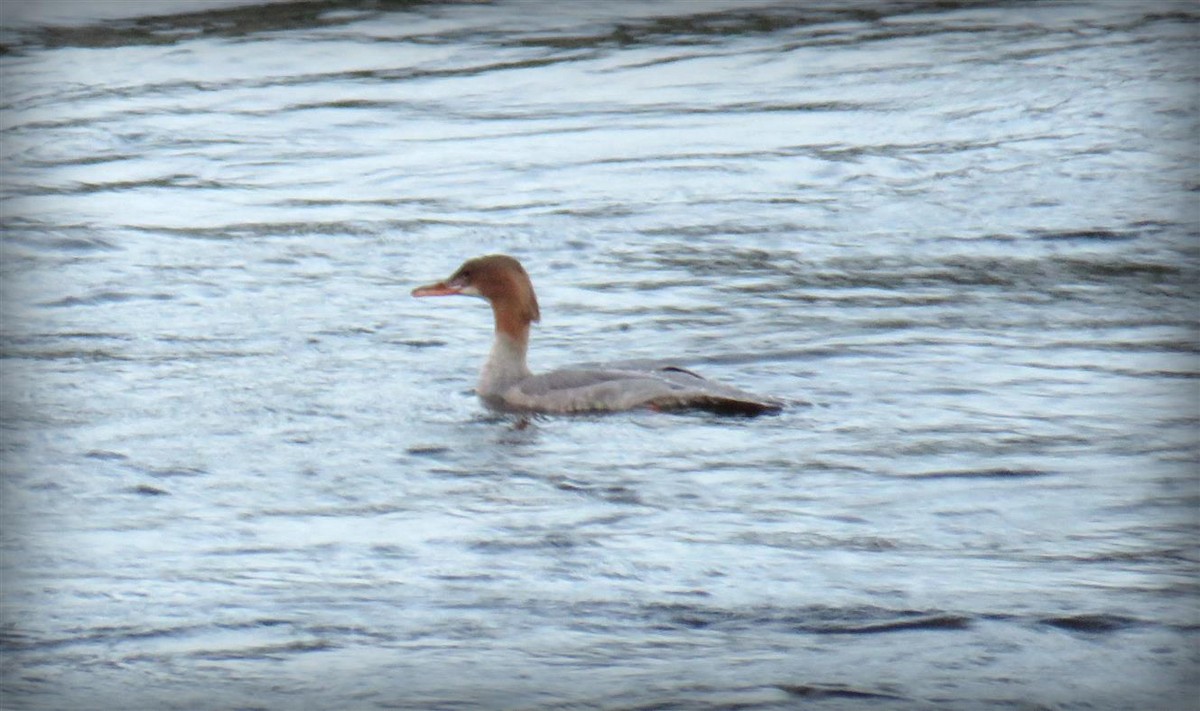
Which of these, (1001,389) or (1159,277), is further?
(1159,277)

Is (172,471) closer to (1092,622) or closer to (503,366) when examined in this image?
(503,366)

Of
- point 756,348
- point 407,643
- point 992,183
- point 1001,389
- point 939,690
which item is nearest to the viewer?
point 939,690

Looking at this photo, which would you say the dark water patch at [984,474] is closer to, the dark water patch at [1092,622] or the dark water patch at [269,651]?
the dark water patch at [1092,622]

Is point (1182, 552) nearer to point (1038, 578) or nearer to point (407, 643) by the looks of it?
point (1038, 578)

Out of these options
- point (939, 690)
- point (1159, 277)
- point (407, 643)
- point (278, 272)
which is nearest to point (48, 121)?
point (278, 272)

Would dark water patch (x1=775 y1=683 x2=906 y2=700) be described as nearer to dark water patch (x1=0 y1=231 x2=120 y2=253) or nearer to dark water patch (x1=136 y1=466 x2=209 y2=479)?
dark water patch (x1=136 y1=466 x2=209 y2=479)

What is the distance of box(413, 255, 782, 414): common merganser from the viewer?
884 cm

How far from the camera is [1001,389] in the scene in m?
9.33

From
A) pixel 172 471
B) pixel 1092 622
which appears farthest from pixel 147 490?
pixel 1092 622

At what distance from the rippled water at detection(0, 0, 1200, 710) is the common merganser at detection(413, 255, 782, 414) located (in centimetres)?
10

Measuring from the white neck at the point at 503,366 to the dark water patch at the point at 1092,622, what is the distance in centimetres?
357

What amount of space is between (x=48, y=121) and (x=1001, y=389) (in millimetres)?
8800

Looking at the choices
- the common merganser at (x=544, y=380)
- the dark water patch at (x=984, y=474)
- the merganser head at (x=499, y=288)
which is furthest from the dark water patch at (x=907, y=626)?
the merganser head at (x=499, y=288)

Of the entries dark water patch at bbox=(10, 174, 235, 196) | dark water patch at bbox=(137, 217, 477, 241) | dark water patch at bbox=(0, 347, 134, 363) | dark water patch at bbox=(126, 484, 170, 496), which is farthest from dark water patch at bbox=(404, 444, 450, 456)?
dark water patch at bbox=(10, 174, 235, 196)
